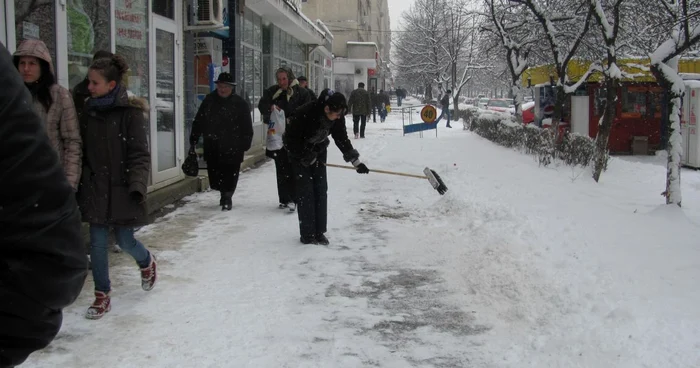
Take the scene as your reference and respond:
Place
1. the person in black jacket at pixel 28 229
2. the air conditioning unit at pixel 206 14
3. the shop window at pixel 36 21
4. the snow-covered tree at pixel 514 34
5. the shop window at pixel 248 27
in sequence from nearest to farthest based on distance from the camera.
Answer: the person in black jacket at pixel 28 229 < the shop window at pixel 36 21 < the air conditioning unit at pixel 206 14 < the shop window at pixel 248 27 < the snow-covered tree at pixel 514 34

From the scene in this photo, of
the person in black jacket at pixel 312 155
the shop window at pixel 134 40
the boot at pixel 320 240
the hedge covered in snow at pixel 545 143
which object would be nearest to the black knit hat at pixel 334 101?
the person in black jacket at pixel 312 155

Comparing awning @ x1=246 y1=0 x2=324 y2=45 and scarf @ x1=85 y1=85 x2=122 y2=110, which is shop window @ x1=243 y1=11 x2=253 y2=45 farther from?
scarf @ x1=85 y1=85 x2=122 y2=110

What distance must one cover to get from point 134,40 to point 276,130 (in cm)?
213

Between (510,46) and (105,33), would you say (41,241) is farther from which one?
(510,46)

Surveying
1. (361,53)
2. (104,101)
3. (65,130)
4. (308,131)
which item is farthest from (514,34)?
(361,53)

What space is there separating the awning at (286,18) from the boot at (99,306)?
10.1m

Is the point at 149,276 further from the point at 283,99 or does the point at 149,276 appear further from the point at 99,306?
the point at 283,99

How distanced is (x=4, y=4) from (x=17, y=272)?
493cm

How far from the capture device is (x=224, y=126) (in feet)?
26.7

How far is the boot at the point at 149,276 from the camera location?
15.9 feet

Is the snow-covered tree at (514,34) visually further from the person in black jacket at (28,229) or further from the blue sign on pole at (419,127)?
the person in black jacket at (28,229)

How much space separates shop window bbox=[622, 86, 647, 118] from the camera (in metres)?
18.7

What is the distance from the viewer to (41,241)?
1235mm

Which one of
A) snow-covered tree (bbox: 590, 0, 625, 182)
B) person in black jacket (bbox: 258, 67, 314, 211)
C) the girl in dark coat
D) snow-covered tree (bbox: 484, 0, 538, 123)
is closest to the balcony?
snow-covered tree (bbox: 484, 0, 538, 123)
